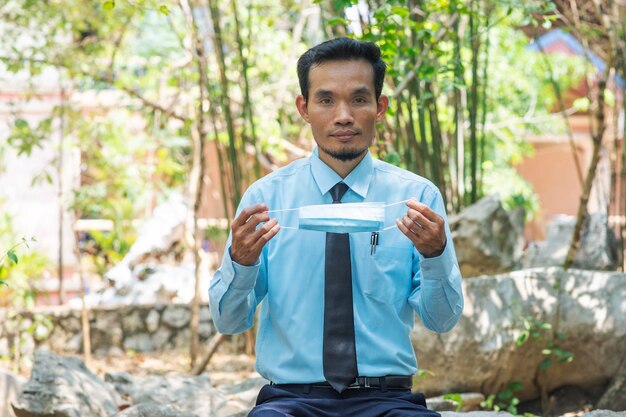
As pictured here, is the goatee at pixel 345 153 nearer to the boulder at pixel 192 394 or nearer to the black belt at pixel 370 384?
the black belt at pixel 370 384

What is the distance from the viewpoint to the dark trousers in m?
2.37

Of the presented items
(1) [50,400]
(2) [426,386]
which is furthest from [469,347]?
(1) [50,400]

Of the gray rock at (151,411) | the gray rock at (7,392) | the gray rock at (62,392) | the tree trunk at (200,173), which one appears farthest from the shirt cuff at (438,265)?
the tree trunk at (200,173)

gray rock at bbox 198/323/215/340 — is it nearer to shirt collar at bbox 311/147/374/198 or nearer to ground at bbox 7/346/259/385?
ground at bbox 7/346/259/385

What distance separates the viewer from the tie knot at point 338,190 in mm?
2588

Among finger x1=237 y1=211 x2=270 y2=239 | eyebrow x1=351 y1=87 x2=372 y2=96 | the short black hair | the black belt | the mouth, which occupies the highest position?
the short black hair

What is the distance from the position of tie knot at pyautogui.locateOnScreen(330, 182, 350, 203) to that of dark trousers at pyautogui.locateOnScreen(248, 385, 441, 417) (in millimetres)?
511

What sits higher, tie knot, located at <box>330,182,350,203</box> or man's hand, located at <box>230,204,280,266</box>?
tie knot, located at <box>330,182,350,203</box>

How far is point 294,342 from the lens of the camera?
2.49 m

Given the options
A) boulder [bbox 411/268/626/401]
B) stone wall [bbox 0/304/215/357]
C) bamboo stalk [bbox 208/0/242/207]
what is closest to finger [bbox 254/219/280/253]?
boulder [bbox 411/268/626/401]

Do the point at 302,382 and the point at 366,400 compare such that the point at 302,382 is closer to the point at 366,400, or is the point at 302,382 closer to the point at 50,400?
the point at 366,400

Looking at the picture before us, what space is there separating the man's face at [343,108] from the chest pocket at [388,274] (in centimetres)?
27

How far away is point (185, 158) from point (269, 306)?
18.6ft

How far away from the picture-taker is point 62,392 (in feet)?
11.8
